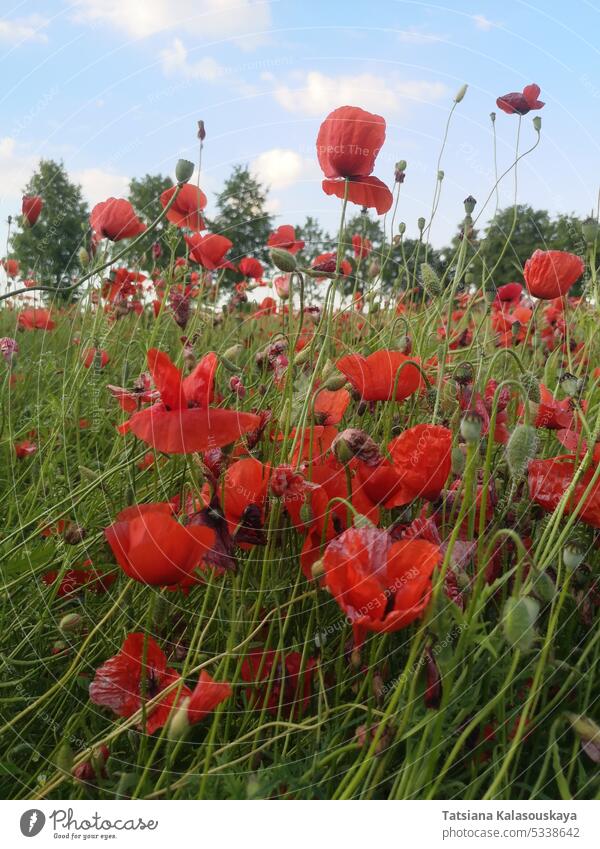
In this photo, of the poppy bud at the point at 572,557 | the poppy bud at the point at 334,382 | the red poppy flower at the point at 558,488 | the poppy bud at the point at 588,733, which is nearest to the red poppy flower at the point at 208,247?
the poppy bud at the point at 334,382

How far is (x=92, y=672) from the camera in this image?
0.87 metres

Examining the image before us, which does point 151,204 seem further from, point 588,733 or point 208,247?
point 588,733

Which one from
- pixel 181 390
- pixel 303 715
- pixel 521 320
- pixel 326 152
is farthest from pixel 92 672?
pixel 521 320

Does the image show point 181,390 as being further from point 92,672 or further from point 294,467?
point 92,672

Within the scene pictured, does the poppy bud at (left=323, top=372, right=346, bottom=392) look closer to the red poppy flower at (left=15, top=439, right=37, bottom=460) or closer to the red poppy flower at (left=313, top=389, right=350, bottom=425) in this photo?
the red poppy flower at (left=313, top=389, right=350, bottom=425)

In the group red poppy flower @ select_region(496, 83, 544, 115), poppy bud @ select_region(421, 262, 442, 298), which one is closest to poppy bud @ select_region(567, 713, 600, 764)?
poppy bud @ select_region(421, 262, 442, 298)

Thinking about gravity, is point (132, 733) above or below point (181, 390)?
below

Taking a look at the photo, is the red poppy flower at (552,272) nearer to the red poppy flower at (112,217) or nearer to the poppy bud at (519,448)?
the poppy bud at (519,448)

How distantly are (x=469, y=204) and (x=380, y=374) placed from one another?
548 mm

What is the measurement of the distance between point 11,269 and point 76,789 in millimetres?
2942

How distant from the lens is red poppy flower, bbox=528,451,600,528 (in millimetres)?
784

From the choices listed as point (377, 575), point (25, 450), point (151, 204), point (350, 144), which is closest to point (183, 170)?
point (350, 144)

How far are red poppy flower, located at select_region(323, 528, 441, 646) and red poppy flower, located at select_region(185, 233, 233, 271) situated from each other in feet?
3.03

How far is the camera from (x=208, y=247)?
1.42m
